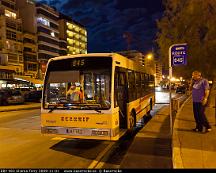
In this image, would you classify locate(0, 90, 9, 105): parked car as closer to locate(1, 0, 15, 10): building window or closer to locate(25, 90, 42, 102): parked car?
locate(25, 90, 42, 102): parked car

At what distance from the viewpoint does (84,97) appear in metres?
9.54

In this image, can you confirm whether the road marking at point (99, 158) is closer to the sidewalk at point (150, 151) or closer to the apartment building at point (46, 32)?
the sidewalk at point (150, 151)

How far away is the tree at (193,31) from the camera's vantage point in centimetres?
1677

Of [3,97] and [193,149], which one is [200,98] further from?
[3,97]

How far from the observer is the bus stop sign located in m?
10.0

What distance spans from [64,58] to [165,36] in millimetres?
11066

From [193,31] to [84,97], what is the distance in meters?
10.9

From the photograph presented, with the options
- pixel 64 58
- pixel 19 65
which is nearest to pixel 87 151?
pixel 64 58

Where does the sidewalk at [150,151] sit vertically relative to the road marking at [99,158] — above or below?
above

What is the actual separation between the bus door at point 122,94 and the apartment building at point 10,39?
54.6m

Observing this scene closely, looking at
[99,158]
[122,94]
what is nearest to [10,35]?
[122,94]

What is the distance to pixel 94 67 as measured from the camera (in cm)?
941

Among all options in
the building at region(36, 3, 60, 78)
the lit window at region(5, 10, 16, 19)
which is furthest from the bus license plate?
the building at region(36, 3, 60, 78)

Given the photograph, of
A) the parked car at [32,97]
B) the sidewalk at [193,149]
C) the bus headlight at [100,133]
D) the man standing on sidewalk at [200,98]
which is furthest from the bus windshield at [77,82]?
the parked car at [32,97]
